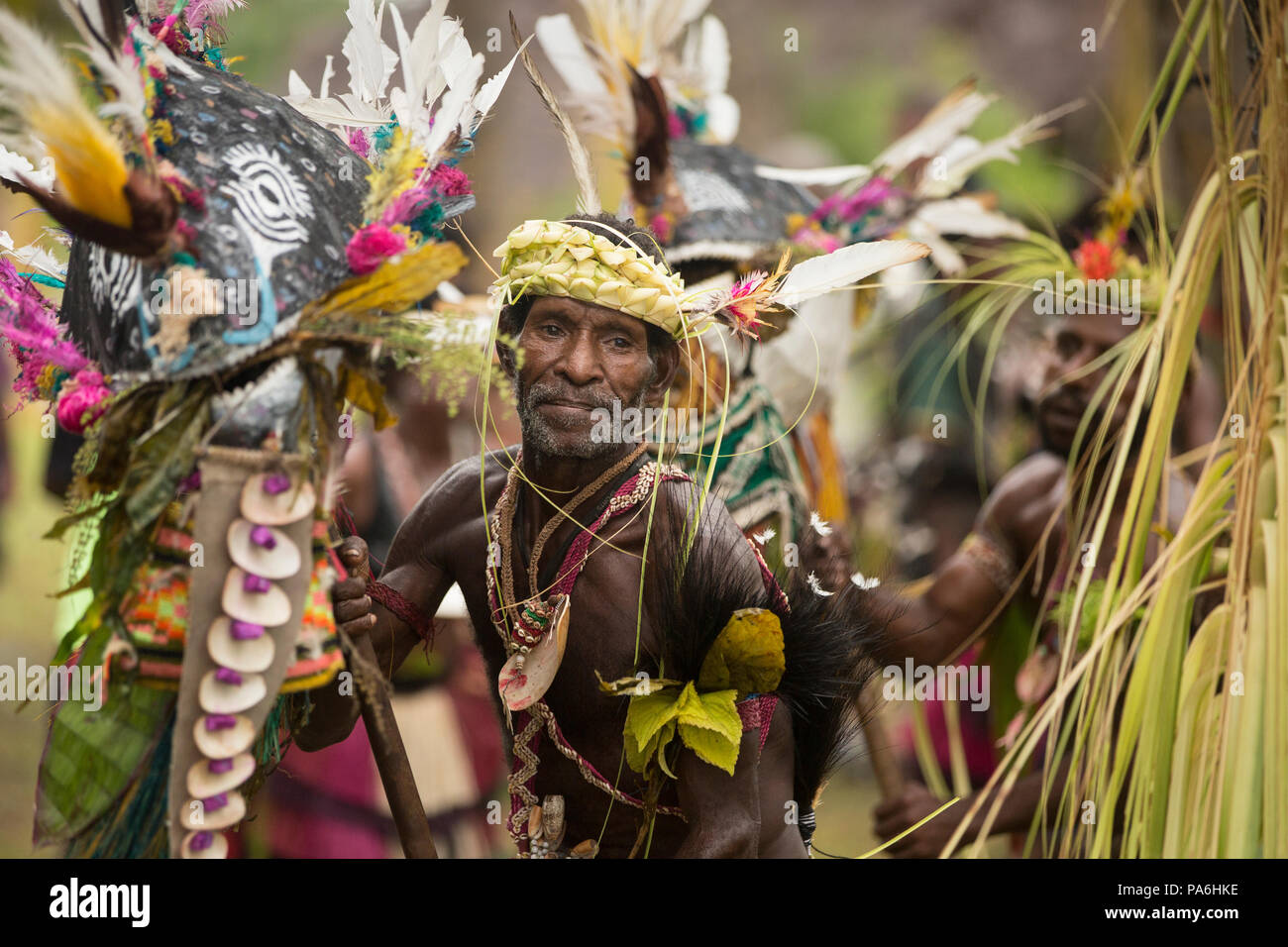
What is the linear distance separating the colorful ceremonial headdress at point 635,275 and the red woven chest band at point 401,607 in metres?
0.55

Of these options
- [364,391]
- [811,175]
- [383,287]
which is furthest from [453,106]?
[811,175]

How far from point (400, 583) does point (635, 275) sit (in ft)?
2.28

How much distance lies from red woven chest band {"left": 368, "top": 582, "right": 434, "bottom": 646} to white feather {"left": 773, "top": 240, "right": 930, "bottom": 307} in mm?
Result: 834

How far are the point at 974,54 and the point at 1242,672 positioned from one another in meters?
7.95

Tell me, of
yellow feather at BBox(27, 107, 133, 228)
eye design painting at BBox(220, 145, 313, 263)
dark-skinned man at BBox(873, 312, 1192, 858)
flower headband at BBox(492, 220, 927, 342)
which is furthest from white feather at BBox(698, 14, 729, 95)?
yellow feather at BBox(27, 107, 133, 228)

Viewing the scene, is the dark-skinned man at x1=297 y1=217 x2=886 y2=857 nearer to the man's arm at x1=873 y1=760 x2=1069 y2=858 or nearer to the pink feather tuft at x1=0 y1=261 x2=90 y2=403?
the pink feather tuft at x1=0 y1=261 x2=90 y2=403

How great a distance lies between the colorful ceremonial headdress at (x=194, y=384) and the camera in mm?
1603

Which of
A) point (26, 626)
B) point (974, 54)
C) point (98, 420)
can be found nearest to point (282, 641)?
point (98, 420)

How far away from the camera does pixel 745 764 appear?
1963 mm

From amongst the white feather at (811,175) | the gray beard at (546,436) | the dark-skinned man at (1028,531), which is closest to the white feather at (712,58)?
the white feather at (811,175)

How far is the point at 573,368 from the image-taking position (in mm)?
1990

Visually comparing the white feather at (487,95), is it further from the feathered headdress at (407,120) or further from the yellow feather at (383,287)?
the yellow feather at (383,287)

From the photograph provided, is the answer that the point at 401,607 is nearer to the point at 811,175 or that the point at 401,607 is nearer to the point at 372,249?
the point at 372,249

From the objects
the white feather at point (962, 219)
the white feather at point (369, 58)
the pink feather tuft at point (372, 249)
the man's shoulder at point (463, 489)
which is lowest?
the man's shoulder at point (463, 489)
